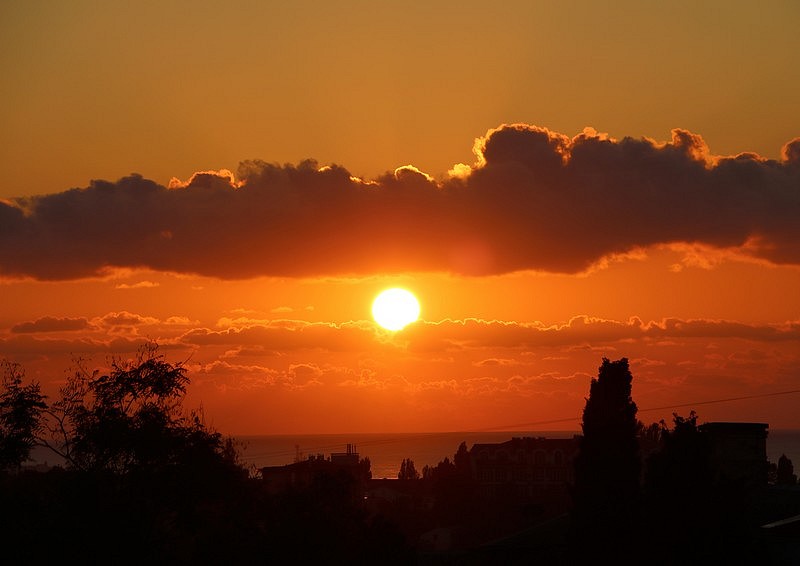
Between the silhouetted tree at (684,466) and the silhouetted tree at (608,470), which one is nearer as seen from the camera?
the silhouetted tree at (684,466)

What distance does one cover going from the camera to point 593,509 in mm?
50031

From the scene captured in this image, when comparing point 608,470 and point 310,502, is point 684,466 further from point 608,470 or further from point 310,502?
point 310,502

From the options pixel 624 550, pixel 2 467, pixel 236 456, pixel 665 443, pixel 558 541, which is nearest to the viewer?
pixel 665 443

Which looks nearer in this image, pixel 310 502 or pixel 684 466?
pixel 684 466

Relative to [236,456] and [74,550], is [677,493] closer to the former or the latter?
[74,550]

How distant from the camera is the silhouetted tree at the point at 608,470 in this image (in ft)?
156

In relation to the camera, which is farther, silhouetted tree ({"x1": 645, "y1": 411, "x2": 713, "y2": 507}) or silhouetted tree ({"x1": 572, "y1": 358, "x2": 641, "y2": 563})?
silhouetted tree ({"x1": 572, "y1": 358, "x2": 641, "y2": 563})

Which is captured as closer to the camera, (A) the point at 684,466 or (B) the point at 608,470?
(A) the point at 684,466

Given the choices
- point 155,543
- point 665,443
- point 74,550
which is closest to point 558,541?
point 665,443

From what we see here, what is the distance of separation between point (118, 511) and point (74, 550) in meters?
2.25

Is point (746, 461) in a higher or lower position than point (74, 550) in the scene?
higher

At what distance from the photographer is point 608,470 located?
5194cm

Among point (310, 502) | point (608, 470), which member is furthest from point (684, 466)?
point (310, 502)

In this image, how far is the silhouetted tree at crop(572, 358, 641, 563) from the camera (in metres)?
47.6
